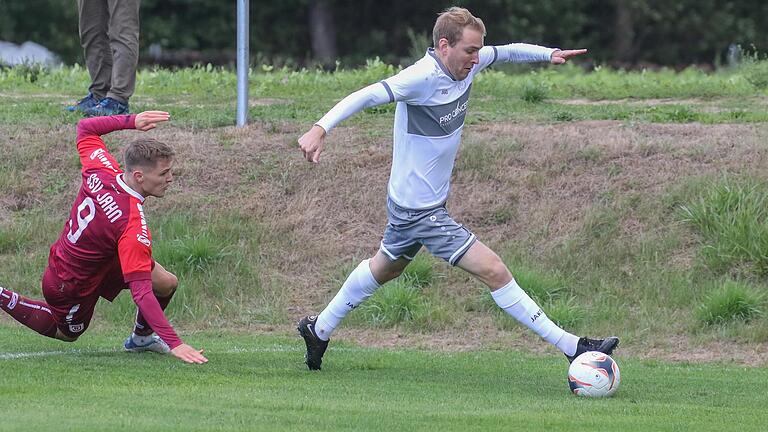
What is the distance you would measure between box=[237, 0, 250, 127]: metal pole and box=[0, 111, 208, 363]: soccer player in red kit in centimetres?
390

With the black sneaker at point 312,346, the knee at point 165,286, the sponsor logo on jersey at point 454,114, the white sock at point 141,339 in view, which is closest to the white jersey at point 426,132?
the sponsor logo on jersey at point 454,114

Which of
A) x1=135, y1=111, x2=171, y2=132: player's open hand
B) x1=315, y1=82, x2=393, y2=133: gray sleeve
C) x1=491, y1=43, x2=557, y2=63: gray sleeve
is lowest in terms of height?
x1=135, y1=111, x2=171, y2=132: player's open hand

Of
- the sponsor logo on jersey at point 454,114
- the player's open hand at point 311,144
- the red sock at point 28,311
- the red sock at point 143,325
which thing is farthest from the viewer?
the red sock at point 143,325

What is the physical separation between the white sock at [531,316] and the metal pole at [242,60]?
511 centimetres

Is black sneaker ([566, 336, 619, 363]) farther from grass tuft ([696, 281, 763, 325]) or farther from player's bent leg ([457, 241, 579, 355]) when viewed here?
grass tuft ([696, 281, 763, 325])

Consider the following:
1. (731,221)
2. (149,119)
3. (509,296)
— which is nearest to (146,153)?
(149,119)

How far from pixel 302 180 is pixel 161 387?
5.07 metres

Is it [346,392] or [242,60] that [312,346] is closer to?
[346,392]

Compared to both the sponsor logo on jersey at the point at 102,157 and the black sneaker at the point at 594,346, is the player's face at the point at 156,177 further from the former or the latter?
the black sneaker at the point at 594,346

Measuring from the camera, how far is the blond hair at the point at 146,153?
779cm

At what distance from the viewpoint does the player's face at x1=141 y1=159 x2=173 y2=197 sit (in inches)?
309

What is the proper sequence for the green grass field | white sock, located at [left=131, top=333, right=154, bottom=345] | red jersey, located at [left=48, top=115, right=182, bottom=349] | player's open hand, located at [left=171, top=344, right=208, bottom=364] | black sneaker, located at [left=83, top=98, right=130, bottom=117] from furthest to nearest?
black sneaker, located at [left=83, top=98, right=130, bottom=117], white sock, located at [left=131, top=333, right=154, bottom=345], red jersey, located at [left=48, top=115, right=182, bottom=349], player's open hand, located at [left=171, top=344, right=208, bottom=364], the green grass field

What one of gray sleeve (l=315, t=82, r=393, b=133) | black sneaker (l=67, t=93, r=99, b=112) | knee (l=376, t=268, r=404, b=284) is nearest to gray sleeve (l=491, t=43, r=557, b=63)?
gray sleeve (l=315, t=82, r=393, b=133)

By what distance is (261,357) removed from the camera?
28.5 ft
